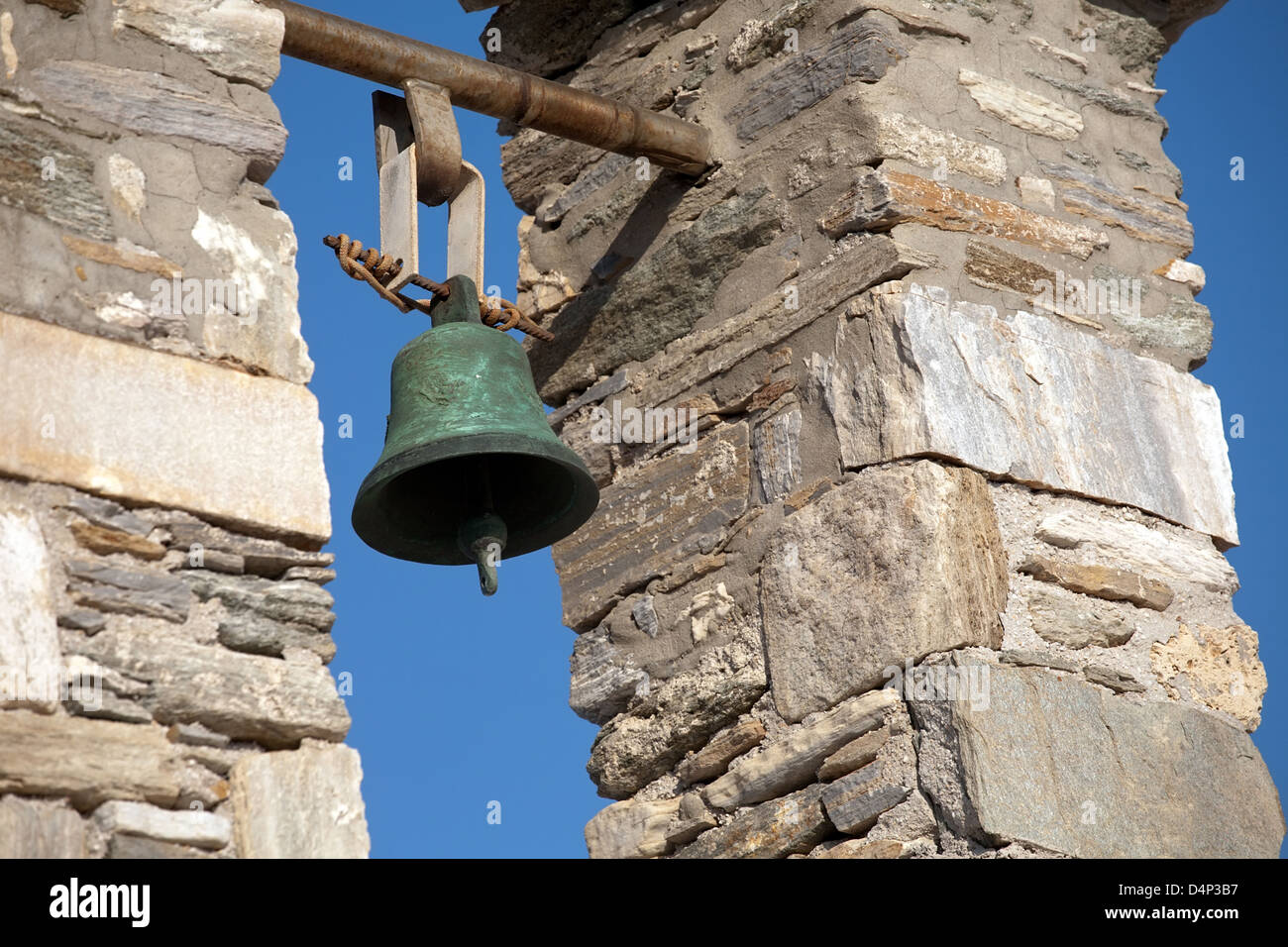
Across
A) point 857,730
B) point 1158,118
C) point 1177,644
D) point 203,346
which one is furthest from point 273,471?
point 1158,118

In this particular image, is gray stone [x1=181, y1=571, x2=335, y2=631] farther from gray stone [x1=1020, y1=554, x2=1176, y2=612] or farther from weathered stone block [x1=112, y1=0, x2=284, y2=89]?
gray stone [x1=1020, y1=554, x2=1176, y2=612]

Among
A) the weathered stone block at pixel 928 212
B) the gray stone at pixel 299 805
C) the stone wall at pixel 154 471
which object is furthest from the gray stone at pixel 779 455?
the gray stone at pixel 299 805

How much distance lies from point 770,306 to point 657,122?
0.54 metres

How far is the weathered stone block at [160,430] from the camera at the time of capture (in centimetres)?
259

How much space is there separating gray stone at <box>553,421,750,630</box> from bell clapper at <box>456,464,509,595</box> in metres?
0.87

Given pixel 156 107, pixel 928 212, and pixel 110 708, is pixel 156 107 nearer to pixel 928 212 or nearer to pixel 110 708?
pixel 110 708

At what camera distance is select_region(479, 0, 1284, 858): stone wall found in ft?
11.7

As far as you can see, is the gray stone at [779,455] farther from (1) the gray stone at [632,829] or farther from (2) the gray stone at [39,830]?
(2) the gray stone at [39,830]

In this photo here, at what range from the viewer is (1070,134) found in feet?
14.3

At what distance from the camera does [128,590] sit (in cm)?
258

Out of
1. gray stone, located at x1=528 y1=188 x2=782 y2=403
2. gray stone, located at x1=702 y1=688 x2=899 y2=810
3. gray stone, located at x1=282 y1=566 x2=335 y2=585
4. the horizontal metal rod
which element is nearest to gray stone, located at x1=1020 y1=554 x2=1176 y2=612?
gray stone, located at x1=702 y1=688 x2=899 y2=810

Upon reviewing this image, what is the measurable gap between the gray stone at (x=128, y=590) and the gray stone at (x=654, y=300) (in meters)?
1.99

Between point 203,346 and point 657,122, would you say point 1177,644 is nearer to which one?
point 657,122

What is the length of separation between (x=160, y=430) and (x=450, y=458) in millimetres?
664
